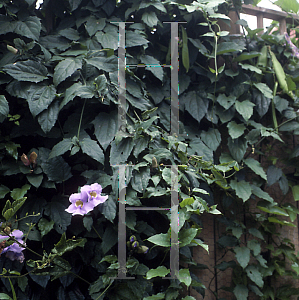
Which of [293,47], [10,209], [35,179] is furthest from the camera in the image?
[293,47]

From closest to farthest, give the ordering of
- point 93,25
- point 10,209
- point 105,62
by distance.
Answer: point 10,209, point 105,62, point 93,25

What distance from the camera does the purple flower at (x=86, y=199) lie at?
0.85 metres

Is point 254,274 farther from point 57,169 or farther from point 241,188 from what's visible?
point 57,169

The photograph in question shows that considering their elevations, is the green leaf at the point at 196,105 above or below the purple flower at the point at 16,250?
above

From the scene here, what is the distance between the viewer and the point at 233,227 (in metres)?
1.28

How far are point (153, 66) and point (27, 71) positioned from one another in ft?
1.72

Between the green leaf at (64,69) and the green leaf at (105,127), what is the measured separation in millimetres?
191

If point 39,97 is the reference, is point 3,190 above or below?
below

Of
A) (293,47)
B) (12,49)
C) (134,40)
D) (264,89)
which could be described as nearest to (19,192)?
(12,49)

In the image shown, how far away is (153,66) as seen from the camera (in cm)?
120

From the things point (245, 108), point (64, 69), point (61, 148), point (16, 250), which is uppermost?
point (64, 69)

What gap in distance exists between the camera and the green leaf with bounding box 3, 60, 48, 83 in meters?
1.00

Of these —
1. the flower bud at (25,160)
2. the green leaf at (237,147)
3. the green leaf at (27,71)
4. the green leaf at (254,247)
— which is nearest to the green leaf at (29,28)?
the green leaf at (27,71)

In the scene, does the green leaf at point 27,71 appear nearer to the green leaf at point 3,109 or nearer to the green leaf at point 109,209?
the green leaf at point 3,109
